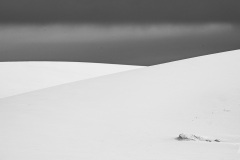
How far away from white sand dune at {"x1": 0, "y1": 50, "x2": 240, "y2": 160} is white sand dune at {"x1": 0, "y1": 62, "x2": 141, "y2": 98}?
962 cm

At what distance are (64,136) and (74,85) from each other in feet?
19.8

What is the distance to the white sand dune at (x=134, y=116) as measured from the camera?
6.61 meters

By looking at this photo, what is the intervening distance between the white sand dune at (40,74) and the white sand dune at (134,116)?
962 cm

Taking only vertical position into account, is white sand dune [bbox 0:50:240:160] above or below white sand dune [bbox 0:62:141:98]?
below

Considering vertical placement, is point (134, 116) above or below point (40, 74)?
below

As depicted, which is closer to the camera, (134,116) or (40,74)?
(134,116)

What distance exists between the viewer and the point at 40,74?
92.3 feet

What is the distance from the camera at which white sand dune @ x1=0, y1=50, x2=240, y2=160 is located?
21.7ft

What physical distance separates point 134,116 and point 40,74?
63.1ft

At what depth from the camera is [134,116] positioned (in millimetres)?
9852

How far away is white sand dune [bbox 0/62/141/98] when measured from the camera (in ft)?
77.9

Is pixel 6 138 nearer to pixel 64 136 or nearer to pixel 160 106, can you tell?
pixel 64 136

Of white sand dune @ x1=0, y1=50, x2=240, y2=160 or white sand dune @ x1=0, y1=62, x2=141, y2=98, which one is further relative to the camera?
white sand dune @ x1=0, y1=62, x2=141, y2=98

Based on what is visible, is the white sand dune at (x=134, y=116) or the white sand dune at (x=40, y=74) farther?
the white sand dune at (x=40, y=74)
